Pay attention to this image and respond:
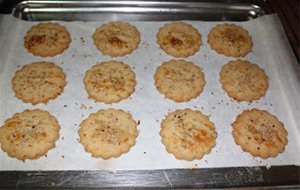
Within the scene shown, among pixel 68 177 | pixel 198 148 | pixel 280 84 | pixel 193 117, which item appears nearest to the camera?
pixel 68 177

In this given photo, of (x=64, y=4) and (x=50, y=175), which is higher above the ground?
(x=64, y=4)

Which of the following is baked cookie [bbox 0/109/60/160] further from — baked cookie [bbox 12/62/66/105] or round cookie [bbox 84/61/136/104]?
round cookie [bbox 84/61/136/104]

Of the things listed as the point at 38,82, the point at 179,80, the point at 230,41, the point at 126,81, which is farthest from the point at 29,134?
the point at 230,41

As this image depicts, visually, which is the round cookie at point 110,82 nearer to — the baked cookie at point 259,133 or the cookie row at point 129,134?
the cookie row at point 129,134

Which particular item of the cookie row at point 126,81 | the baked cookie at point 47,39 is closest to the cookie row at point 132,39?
the baked cookie at point 47,39

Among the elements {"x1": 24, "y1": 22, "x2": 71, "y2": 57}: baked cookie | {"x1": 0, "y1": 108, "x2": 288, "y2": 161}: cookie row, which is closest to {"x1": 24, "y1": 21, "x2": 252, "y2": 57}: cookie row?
{"x1": 24, "y1": 22, "x2": 71, "y2": 57}: baked cookie

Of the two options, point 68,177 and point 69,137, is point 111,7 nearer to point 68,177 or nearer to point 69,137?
point 69,137

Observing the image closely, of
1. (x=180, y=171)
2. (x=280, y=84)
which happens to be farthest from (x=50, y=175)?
(x=280, y=84)
